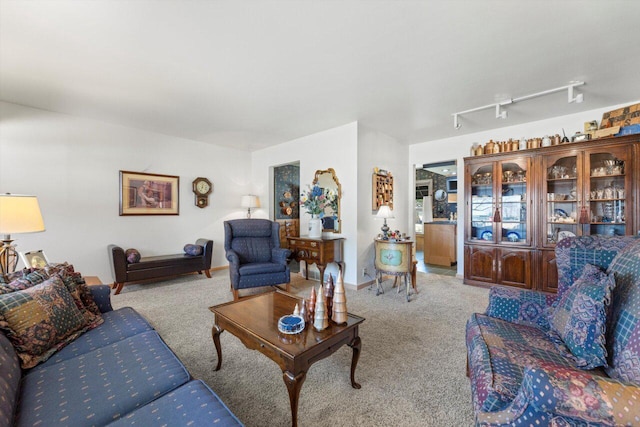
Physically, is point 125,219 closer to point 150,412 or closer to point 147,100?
point 147,100

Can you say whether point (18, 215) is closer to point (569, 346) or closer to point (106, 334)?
point (106, 334)

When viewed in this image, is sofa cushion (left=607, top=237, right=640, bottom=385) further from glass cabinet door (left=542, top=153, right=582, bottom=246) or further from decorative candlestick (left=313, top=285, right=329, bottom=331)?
glass cabinet door (left=542, top=153, right=582, bottom=246)

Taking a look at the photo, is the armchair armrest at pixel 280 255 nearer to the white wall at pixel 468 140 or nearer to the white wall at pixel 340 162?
the white wall at pixel 340 162

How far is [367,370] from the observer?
1.89 metres

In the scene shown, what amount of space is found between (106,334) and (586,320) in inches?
99.7

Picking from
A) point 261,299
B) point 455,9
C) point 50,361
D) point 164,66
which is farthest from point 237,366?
point 455,9

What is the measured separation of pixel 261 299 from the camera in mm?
2170

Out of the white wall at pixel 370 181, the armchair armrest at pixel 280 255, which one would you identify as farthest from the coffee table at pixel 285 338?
the white wall at pixel 370 181

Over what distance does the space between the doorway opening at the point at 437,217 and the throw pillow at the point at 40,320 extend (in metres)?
5.14

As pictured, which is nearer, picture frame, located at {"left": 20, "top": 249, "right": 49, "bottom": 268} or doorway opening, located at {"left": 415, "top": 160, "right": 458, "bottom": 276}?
picture frame, located at {"left": 20, "top": 249, "right": 49, "bottom": 268}

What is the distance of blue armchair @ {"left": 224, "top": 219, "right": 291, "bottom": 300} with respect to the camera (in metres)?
3.41

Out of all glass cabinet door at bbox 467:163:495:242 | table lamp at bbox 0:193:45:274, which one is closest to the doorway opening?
glass cabinet door at bbox 467:163:495:242

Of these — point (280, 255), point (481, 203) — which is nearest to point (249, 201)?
point (280, 255)

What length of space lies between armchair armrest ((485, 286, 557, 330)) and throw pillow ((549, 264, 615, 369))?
184 millimetres
